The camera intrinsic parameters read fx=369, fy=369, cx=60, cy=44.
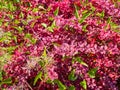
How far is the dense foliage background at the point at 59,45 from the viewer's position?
3.65 m

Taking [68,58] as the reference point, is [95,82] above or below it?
below

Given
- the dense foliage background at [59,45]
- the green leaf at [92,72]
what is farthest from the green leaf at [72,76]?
the green leaf at [92,72]

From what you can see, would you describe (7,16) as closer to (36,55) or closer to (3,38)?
(3,38)

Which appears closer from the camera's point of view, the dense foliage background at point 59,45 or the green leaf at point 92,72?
the dense foliage background at point 59,45

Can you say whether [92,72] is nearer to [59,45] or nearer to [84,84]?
[84,84]

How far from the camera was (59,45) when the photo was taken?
3.79 metres

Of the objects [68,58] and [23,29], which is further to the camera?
[23,29]

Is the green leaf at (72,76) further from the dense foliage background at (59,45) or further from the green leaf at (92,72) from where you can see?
the green leaf at (92,72)

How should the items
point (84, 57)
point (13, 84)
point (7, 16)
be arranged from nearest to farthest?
point (13, 84)
point (84, 57)
point (7, 16)

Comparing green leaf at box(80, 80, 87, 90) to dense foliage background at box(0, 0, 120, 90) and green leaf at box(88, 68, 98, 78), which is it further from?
green leaf at box(88, 68, 98, 78)

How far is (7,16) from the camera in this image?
412 cm

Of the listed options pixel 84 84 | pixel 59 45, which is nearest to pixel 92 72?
pixel 84 84

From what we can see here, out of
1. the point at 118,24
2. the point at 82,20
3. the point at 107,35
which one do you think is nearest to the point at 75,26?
the point at 82,20

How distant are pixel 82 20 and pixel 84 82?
72cm
